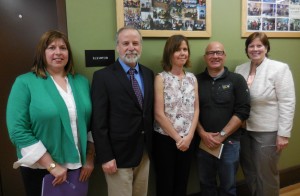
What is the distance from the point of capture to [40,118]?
141 centimetres

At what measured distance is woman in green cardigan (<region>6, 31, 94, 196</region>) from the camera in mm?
1400

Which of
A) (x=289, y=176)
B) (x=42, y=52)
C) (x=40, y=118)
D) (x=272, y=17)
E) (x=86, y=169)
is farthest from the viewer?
(x=289, y=176)

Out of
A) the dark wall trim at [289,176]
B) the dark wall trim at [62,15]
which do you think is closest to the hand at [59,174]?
the dark wall trim at [62,15]

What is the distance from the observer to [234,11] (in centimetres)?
240

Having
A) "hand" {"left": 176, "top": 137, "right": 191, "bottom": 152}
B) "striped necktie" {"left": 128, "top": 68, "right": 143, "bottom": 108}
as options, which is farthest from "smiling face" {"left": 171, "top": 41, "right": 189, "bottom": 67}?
"hand" {"left": 176, "top": 137, "right": 191, "bottom": 152}

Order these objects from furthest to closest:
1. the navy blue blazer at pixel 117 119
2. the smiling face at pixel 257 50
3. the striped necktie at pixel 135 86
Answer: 1. the smiling face at pixel 257 50
2. the striped necktie at pixel 135 86
3. the navy blue blazer at pixel 117 119

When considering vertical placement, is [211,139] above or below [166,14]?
below

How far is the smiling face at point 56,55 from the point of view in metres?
1.50

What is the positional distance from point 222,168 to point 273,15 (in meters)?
1.61

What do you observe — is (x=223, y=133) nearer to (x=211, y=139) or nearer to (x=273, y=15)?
(x=211, y=139)

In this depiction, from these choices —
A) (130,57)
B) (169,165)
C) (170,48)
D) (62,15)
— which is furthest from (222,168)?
(62,15)

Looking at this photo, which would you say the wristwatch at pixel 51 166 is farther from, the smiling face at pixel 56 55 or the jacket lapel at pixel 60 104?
the smiling face at pixel 56 55

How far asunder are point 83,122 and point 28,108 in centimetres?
31

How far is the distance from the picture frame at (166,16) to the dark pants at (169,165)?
2.78 ft
